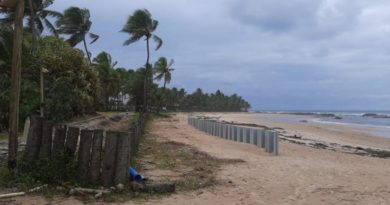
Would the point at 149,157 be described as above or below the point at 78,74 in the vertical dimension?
below

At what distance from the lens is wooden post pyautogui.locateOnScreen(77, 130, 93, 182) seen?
888cm

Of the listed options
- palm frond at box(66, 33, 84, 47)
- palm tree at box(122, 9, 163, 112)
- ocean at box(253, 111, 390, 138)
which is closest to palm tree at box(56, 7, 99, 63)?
palm frond at box(66, 33, 84, 47)

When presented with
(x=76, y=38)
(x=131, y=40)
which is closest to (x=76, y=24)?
(x=76, y=38)

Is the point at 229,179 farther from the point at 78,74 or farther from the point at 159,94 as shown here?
the point at 159,94

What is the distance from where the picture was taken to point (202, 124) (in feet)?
113

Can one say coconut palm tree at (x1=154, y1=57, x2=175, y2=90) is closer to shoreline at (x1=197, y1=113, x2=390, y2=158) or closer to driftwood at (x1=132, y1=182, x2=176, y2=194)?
shoreline at (x1=197, y1=113, x2=390, y2=158)

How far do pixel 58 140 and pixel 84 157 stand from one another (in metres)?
0.76

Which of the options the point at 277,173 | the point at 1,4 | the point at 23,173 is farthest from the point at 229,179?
the point at 1,4

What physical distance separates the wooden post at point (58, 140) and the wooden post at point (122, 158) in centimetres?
125

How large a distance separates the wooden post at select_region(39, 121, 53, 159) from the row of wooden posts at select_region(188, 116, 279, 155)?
9873 millimetres

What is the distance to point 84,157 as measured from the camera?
8.89 metres

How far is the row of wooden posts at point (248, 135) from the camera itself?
1739cm

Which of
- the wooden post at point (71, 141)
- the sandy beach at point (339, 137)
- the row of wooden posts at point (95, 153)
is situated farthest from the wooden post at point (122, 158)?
the sandy beach at point (339, 137)

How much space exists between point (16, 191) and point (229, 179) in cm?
464
